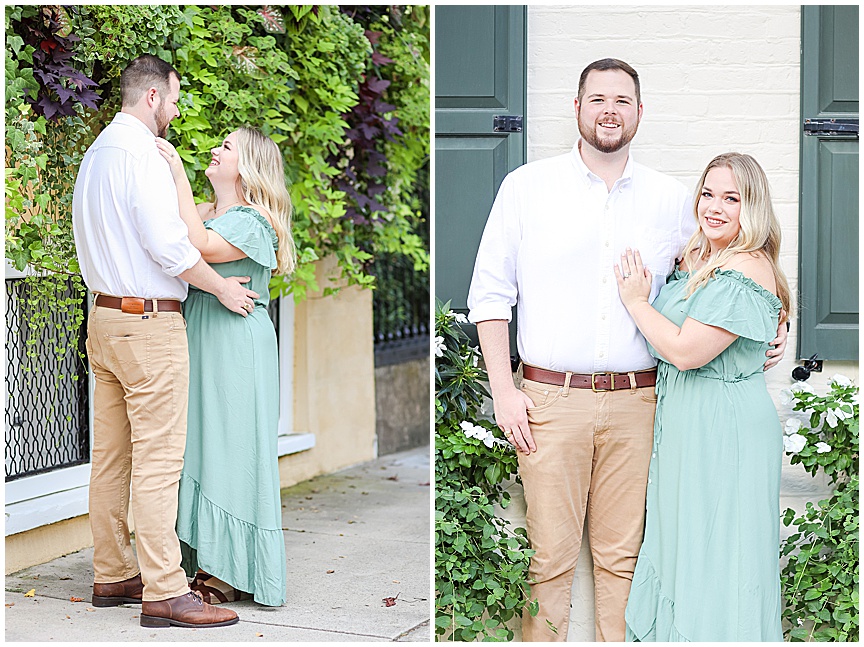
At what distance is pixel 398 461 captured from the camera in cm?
664

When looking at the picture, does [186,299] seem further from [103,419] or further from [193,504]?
[193,504]

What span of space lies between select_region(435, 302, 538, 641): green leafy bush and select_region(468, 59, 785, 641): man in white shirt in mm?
105

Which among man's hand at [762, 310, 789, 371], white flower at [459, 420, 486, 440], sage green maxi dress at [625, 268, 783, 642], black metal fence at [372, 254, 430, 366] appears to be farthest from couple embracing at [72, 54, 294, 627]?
black metal fence at [372, 254, 430, 366]

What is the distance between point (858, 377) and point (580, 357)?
3.58ft

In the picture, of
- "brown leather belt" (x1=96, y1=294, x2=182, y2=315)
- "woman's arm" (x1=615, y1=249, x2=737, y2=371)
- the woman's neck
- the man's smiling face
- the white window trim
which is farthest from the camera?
the white window trim

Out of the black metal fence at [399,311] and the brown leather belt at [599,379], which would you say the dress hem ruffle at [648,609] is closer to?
the brown leather belt at [599,379]

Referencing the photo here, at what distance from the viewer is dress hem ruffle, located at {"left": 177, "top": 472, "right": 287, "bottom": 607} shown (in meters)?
3.50

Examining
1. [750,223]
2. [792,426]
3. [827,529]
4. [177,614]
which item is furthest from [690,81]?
[177,614]

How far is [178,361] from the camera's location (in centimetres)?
330

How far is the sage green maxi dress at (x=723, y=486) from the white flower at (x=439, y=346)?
0.69 metres

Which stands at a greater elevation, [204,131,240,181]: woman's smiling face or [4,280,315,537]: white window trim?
[204,131,240,181]: woman's smiling face

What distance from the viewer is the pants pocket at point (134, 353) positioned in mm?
3236

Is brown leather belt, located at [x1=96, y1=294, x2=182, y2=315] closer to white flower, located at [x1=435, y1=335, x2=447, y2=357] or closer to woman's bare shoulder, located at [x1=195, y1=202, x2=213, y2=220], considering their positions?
woman's bare shoulder, located at [x1=195, y1=202, x2=213, y2=220]

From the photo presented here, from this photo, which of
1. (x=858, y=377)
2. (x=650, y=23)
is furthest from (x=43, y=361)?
(x=858, y=377)
